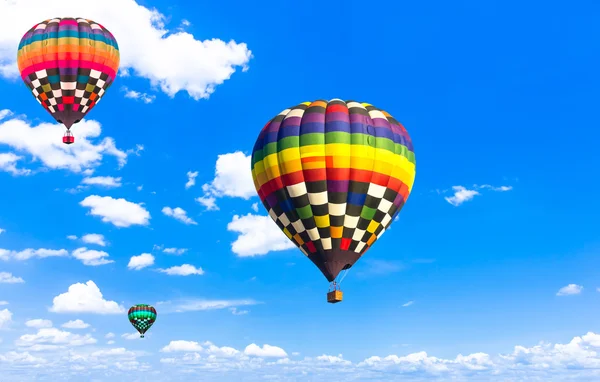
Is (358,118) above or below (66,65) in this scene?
below

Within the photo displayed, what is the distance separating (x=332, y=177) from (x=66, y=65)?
72.4 ft

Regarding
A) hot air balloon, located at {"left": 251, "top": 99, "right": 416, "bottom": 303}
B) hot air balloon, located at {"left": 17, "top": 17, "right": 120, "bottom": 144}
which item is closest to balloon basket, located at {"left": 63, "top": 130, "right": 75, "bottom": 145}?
hot air balloon, located at {"left": 17, "top": 17, "right": 120, "bottom": 144}

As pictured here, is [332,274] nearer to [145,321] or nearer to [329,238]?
[329,238]

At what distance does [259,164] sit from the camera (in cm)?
3294

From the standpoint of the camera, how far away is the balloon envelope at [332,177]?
3125cm

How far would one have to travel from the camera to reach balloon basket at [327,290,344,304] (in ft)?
101

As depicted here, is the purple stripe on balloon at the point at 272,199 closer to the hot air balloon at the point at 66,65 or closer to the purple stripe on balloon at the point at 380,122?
the purple stripe on balloon at the point at 380,122

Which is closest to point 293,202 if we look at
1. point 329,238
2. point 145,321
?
point 329,238

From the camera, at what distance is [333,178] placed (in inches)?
1227

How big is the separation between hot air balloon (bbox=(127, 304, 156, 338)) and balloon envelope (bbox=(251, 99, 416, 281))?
37078 mm

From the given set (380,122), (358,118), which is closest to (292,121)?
(358,118)

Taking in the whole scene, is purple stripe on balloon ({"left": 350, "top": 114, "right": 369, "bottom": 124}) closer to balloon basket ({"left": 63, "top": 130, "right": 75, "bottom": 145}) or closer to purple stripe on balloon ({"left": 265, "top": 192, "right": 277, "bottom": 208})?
purple stripe on balloon ({"left": 265, "top": 192, "right": 277, "bottom": 208})

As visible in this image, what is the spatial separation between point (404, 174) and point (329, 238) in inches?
182

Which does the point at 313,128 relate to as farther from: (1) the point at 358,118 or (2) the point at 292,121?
(1) the point at 358,118
